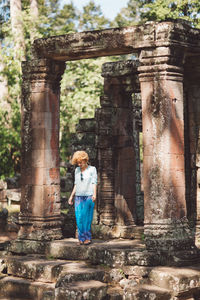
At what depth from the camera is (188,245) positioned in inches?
340

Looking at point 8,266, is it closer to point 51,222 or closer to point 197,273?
point 51,222

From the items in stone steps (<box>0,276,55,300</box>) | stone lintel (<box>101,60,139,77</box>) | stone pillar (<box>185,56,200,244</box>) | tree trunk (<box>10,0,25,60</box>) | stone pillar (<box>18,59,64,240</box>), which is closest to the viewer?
stone steps (<box>0,276,55,300</box>)

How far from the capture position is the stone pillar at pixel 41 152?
1025 centimetres

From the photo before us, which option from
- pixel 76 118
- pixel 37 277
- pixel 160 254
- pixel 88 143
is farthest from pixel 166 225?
pixel 76 118

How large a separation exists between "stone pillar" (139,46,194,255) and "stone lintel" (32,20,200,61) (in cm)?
20

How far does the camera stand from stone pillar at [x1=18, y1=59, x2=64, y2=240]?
404 inches

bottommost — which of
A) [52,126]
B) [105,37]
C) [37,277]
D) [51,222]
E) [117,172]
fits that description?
[37,277]

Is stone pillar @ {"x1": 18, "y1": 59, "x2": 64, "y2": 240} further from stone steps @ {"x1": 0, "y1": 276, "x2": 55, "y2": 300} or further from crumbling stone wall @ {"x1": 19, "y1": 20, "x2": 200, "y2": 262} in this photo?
stone steps @ {"x1": 0, "y1": 276, "x2": 55, "y2": 300}

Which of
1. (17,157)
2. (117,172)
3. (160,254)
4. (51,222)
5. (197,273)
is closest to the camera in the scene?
(197,273)

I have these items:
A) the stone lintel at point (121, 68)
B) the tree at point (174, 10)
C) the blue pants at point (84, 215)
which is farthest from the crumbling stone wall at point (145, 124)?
the tree at point (174, 10)

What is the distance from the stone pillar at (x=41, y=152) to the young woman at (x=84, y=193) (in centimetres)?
88

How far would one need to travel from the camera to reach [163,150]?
873cm

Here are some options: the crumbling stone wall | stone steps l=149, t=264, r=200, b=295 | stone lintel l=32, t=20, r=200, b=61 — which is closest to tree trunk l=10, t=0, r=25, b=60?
the crumbling stone wall

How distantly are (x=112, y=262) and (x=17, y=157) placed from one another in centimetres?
1478
